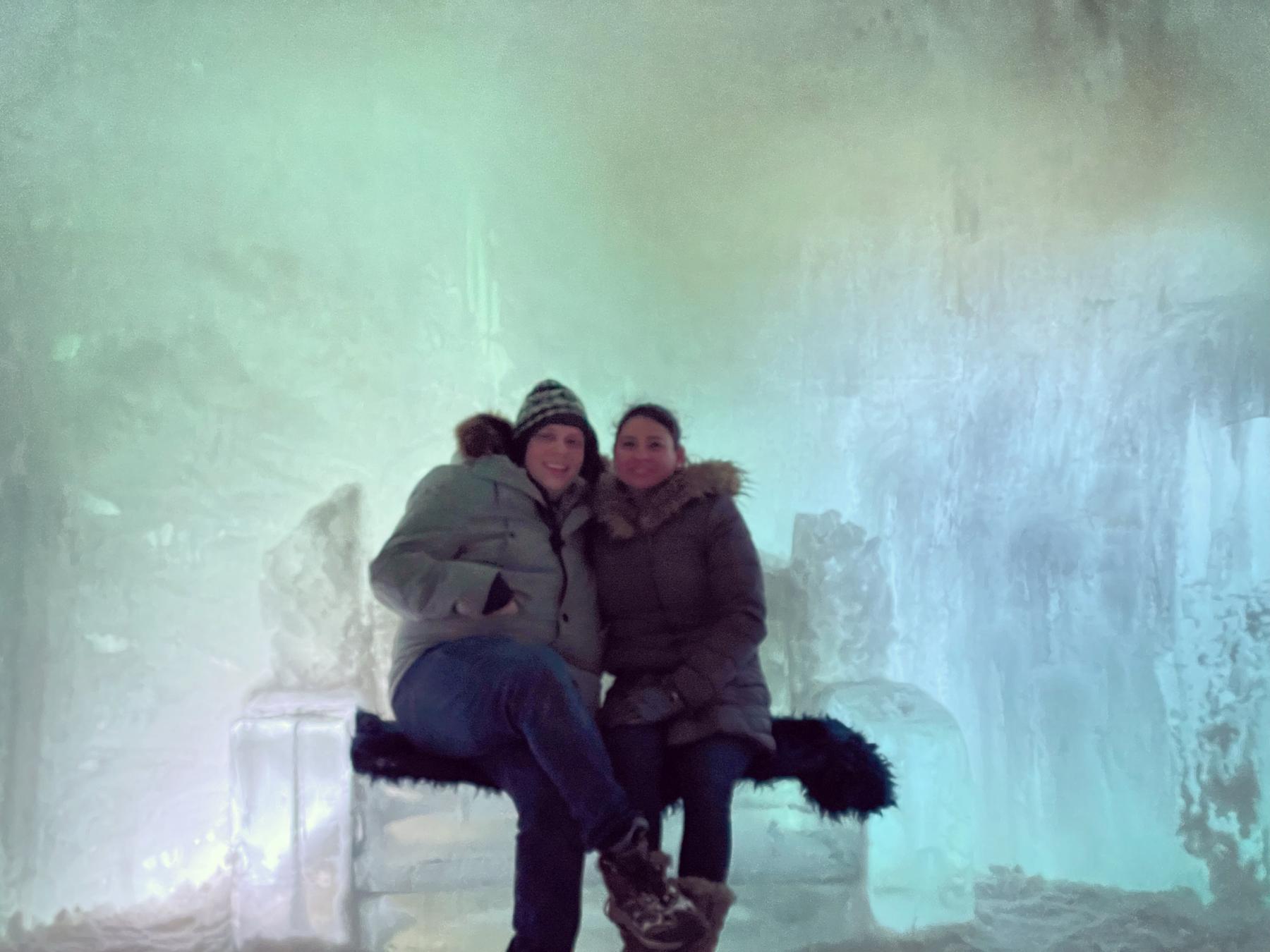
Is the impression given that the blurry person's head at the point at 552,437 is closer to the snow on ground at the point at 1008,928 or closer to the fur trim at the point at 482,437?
the fur trim at the point at 482,437

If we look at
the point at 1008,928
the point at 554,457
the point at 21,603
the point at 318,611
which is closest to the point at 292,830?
the point at 318,611

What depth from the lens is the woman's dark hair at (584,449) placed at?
1699 mm

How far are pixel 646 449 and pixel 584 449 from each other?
0.12 metres

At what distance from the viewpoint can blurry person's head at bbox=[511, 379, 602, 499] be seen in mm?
1664

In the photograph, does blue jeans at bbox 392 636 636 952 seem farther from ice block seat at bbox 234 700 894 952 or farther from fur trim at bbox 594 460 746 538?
A: ice block seat at bbox 234 700 894 952

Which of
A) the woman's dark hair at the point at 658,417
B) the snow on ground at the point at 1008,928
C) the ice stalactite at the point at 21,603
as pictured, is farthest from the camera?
the ice stalactite at the point at 21,603

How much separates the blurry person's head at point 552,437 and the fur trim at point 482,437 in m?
0.03

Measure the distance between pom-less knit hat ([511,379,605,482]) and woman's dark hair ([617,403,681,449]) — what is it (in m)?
0.07

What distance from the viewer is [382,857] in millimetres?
1902

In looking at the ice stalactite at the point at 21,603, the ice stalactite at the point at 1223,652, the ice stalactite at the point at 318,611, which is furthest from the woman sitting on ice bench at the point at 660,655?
the ice stalactite at the point at 1223,652

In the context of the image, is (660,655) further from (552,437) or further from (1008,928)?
(1008,928)

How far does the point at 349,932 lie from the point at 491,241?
7.24ft

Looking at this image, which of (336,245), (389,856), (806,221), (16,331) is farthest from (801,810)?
(16,331)

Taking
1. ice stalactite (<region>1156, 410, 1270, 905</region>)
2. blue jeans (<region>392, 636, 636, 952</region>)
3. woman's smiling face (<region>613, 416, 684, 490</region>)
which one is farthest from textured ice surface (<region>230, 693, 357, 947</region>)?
ice stalactite (<region>1156, 410, 1270, 905</region>)
